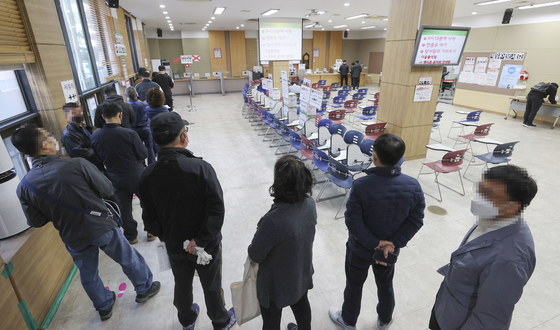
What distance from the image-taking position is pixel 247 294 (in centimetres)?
172

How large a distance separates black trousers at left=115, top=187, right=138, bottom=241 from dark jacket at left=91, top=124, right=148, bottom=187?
107mm

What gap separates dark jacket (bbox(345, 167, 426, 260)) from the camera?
1745 millimetres

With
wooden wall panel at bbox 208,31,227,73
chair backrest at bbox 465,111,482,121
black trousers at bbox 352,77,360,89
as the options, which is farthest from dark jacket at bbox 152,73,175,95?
black trousers at bbox 352,77,360,89

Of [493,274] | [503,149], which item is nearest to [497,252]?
[493,274]

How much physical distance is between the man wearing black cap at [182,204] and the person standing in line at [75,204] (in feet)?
2.03

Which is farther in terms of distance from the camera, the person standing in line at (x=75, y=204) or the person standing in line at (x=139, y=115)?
the person standing in line at (x=139, y=115)

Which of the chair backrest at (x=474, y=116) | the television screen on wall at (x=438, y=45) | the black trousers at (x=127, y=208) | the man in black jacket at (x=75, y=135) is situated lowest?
the black trousers at (x=127, y=208)

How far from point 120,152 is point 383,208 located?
2.71 meters

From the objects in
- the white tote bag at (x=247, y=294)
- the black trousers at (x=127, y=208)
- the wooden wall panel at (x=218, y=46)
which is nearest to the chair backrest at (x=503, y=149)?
the white tote bag at (x=247, y=294)

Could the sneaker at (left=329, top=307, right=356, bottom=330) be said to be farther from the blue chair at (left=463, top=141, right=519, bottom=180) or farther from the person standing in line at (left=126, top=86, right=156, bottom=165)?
the person standing in line at (left=126, top=86, right=156, bottom=165)

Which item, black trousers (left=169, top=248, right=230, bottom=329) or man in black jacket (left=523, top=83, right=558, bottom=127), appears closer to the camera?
black trousers (left=169, top=248, right=230, bottom=329)

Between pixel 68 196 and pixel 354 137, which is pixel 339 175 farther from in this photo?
pixel 68 196

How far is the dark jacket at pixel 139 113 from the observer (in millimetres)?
4566

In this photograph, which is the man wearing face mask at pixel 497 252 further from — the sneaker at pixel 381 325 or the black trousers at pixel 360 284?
the sneaker at pixel 381 325
